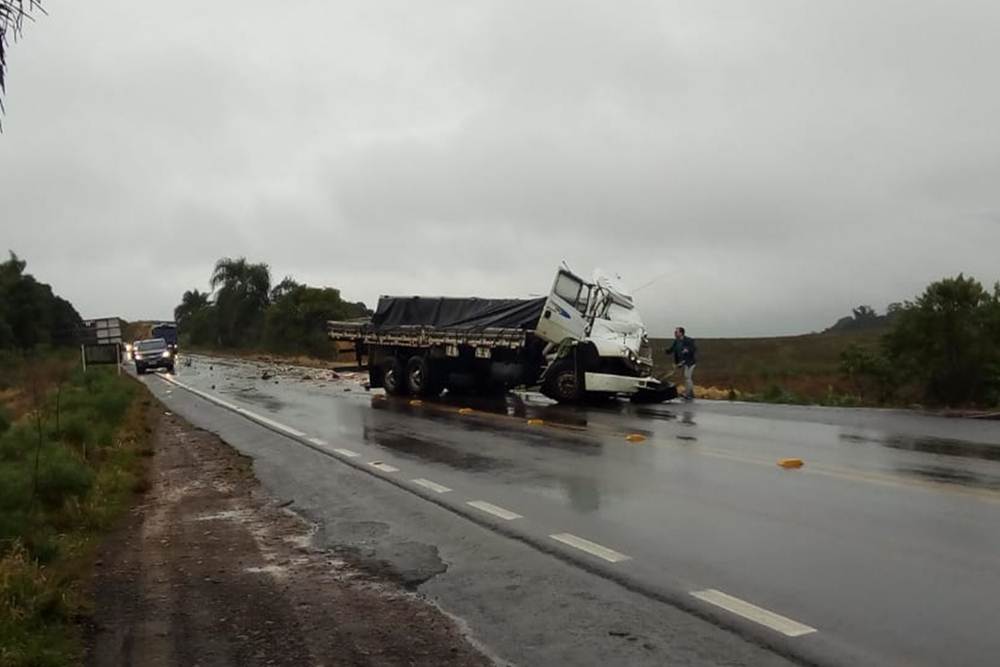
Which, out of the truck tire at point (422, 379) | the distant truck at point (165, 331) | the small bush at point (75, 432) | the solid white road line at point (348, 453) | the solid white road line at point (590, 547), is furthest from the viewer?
the distant truck at point (165, 331)

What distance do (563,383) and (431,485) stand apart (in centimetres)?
1038

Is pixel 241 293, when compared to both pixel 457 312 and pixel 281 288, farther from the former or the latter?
pixel 457 312

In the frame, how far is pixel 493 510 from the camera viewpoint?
8258mm

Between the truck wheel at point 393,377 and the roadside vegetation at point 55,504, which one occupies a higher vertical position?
the truck wheel at point 393,377

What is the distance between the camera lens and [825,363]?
43.2 metres

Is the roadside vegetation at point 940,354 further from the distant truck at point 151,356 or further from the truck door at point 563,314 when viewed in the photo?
the distant truck at point 151,356

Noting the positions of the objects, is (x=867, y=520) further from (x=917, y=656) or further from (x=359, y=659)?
(x=359, y=659)

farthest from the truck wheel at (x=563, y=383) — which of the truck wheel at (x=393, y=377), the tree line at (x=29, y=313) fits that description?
the tree line at (x=29, y=313)

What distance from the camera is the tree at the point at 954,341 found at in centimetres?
1905

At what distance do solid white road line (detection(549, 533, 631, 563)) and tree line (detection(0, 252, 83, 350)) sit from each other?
5069 centimetres

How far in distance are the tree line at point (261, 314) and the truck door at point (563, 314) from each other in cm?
4008

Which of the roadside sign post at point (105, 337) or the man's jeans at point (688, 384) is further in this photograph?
the roadside sign post at point (105, 337)

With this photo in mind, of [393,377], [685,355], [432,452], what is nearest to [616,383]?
[685,355]

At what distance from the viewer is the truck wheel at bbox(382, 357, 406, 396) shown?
943 inches
